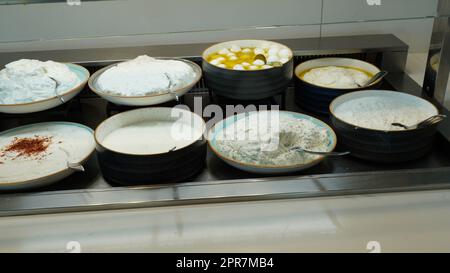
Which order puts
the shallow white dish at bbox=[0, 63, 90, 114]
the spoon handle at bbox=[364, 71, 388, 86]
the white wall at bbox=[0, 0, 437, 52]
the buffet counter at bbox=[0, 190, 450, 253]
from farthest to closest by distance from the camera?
the white wall at bbox=[0, 0, 437, 52], the spoon handle at bbox=[364, 71, 388, 86], the shallow white dish at bbox=[0, 63, 90, 114], the buffet counter at bbox=[0, 190, 450, 253]

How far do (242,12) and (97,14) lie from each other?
551 mm

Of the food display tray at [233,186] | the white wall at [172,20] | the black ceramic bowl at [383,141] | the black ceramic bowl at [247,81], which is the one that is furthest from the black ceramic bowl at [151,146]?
the white wall at [172,20]

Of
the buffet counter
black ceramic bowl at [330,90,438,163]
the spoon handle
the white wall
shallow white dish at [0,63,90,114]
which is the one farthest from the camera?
the white wall

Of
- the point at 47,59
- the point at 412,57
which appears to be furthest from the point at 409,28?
the point at 47,59

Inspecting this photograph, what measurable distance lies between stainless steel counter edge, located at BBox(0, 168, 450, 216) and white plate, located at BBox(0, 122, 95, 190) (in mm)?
38

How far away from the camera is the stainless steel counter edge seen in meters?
0.96

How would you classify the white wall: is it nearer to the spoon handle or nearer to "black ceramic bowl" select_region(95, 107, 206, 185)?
the spoon handle

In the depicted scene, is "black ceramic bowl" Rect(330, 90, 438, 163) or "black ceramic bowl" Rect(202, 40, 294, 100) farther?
"black ceramic bowl" Rect(202, 40, 294, 100)

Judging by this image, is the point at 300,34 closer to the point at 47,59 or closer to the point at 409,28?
the point at 409,28

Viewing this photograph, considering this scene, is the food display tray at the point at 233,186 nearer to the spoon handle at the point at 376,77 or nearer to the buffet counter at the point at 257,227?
the buffet counter at the point at 257,227

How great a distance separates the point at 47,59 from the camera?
1.43 m

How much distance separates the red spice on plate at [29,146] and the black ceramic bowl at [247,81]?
0.51 m

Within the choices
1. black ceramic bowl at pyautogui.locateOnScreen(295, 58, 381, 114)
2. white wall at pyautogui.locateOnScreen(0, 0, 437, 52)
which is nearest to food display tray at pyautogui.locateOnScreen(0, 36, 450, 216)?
black ceramic bowl at pyautogui.locateOnScreen(295, 58, 381, 114)
